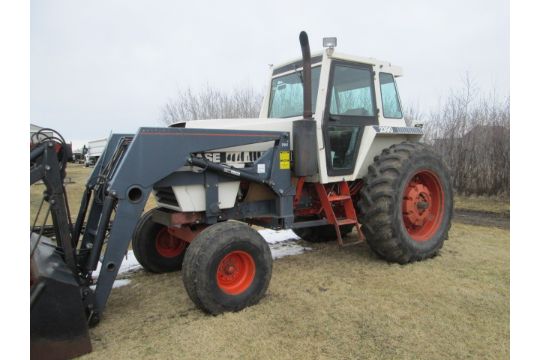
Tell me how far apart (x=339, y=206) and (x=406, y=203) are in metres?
0.80

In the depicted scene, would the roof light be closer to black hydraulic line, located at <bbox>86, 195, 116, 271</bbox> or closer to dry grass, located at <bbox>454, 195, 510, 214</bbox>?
black hydraulic line, located at <bbox>86, 195, 116, 271</bbox>

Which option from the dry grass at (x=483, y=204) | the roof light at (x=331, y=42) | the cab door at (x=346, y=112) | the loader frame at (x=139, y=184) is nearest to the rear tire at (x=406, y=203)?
the cab door at (x=346, y=112)

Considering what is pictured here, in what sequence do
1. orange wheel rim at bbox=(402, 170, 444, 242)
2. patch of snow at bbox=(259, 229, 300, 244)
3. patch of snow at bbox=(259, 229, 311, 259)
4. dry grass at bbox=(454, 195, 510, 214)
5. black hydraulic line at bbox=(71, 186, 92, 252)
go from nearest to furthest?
1. black hydraulic line at bbox=(71, 186, 92, 252)
2. orange wheel rim at bbox=(402, 170, 444, 242)
3. patch of snow at bbox=(259, 229, 311, 259)
4. patch of snow at bbox=(259, 229, 300, 244)
5. dry grass at bbox=(454, 195, 510, 214)

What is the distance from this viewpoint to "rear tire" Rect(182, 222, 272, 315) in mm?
3152

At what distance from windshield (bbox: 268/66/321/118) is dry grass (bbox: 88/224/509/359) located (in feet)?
6.30

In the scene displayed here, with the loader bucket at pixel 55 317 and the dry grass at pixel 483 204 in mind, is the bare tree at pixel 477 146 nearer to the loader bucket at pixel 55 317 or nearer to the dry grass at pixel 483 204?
the dry grass at pixel 483 204

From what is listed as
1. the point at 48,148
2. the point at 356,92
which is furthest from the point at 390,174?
the point at 48,148

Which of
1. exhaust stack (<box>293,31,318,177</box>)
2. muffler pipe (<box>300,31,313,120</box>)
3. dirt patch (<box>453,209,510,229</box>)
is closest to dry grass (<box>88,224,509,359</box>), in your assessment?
exhaust stack (<box>293,31,318,177</box>)

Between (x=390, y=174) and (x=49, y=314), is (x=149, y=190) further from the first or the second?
(x=390, y=174)

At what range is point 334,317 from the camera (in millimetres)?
3254

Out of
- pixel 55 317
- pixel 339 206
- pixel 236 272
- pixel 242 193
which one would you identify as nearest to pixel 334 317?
pixel 236 272

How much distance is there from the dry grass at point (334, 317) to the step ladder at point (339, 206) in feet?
1.71

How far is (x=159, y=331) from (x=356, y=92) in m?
3.42

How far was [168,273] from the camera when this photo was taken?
14.7 feet
